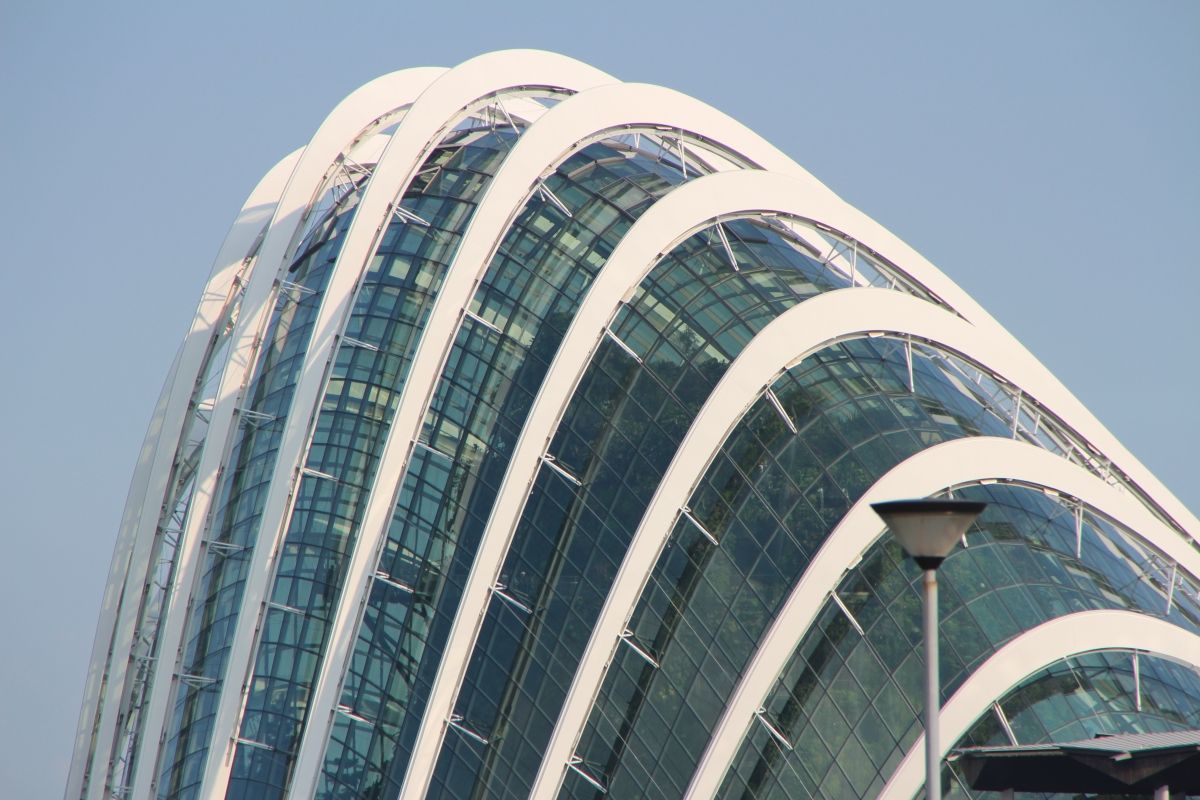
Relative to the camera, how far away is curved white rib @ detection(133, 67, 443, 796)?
40.9m

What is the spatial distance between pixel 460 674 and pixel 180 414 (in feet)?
55.7

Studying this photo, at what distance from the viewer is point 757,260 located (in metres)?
40.7

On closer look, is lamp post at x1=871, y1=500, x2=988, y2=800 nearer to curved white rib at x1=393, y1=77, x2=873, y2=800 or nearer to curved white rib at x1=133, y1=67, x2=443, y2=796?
curved white rib at x1=393, y1=77, x2=873, y2=800

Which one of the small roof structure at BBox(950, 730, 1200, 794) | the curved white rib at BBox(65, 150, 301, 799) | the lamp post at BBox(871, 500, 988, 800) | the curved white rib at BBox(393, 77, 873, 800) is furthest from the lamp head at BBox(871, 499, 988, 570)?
the curved white rib at BBox(65, 150, 301, 799)

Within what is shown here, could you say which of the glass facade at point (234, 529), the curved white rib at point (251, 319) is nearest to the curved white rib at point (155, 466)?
the glass facade at point (234, 529)

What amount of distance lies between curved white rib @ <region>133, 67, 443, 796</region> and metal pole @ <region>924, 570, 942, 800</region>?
96.8 feet

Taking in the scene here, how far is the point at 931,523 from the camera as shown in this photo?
52.7 feet

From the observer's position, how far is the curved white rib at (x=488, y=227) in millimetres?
35219

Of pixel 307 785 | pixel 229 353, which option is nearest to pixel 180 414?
pixel 229 353

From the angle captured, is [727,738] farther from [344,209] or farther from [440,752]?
[344,209]

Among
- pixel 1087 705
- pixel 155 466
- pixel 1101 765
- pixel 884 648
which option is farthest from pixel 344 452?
pixel 1101 765

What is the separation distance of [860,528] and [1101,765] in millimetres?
10392

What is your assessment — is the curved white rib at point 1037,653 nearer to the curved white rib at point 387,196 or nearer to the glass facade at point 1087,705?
the glass facade at point 1087,705

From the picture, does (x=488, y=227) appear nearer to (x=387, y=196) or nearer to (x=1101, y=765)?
(x=387, y=196)
